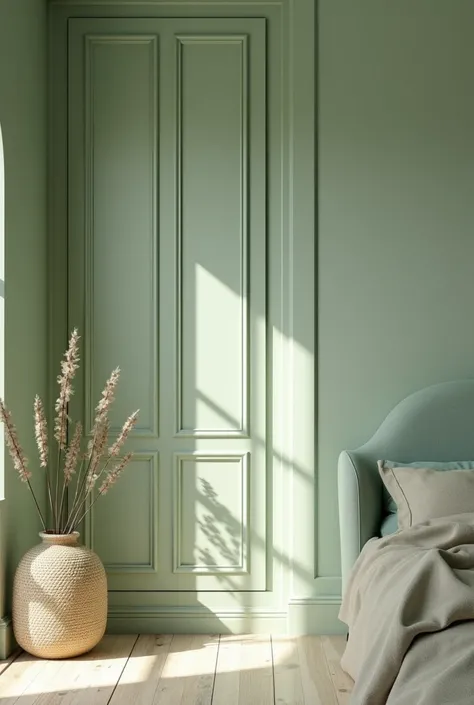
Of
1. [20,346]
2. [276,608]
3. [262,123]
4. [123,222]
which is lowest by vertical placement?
[276,608]

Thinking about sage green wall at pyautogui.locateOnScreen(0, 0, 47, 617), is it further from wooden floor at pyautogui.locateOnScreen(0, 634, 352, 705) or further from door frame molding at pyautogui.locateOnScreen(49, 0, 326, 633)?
wooden floor at pyautogui.locateOnScreen(0, 634, 352, 705)

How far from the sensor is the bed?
2158 millimetres

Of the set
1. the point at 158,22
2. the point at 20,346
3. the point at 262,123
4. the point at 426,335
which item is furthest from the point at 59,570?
the point at 158,22

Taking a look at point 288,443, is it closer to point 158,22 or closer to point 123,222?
point 123,222

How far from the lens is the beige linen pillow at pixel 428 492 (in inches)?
128

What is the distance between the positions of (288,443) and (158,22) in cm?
205

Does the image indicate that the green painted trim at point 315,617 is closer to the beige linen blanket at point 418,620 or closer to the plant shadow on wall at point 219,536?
the plant shadow on wall at point 219,536

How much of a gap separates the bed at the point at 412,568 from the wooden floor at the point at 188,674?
246mm

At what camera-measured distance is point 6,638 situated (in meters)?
3.45

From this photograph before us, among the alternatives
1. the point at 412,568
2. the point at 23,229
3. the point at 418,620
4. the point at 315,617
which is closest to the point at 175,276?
the point at 23,229

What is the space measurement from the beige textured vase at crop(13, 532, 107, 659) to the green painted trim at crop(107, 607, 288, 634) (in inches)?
16.7

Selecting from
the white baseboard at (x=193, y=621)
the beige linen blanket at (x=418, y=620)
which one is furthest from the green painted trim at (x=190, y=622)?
the beige linen blanket at (x=418, y=620)

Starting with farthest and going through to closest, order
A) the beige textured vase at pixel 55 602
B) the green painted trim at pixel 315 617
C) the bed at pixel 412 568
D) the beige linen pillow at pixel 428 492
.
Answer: the green painted trim at pixel 315 617 < the beige textured vase at pixel 55 602 < the beige linen pillow at pixel 428 492 < the bed at pixel 412 568

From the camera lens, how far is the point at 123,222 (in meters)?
3.97
